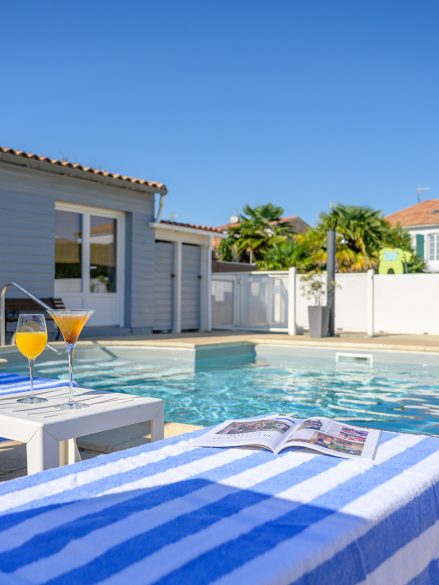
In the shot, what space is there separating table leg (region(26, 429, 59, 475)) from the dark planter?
402 inches

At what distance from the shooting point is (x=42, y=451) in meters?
1.88

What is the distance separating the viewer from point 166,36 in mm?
13977

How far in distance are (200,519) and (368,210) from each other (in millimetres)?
24805

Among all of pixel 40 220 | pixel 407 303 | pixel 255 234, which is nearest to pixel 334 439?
pixel 40 220

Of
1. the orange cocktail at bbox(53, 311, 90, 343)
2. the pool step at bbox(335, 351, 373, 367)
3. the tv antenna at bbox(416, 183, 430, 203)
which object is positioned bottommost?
the pool step at bbox(335, 351, 373, 367)

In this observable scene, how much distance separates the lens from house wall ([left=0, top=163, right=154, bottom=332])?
32.2ft

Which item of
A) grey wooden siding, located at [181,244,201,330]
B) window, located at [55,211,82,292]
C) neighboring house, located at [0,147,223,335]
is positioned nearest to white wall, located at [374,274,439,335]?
neighboring house, located at [0,147,223,335]

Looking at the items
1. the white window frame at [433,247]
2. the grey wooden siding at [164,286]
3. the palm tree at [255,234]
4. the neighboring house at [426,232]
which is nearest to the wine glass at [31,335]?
the grey wooden siding at [164,286]

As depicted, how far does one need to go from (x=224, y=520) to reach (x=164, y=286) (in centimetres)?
1180

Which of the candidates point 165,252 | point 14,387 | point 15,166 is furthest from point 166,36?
point 14,387

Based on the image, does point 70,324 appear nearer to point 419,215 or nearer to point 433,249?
point 433,249

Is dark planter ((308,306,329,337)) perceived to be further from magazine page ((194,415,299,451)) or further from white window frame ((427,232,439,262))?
white window frame ((427,232,439,262))

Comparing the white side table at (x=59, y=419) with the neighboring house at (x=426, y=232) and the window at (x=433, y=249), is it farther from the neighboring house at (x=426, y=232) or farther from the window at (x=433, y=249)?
the window at (x=433, y=249)

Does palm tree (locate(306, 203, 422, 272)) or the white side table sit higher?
palm tree (locate(306, 203, 422, 272))
